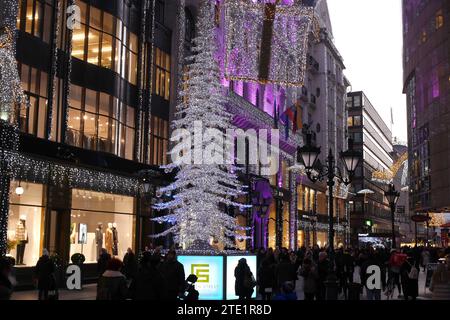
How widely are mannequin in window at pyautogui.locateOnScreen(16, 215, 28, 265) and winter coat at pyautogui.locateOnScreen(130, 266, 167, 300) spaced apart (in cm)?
1736

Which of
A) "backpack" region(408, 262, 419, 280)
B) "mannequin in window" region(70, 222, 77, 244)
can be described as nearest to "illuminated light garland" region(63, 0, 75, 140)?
"mannequin in window" region(70, 222, 77, 244)

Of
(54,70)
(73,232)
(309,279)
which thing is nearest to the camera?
(309,279)

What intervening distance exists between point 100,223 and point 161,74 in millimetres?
10849

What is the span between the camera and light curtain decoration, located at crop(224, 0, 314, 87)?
3641cm

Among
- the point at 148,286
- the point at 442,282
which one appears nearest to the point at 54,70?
the point at 442,282

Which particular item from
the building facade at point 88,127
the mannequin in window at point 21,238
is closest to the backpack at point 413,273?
the building facade at point 88,127

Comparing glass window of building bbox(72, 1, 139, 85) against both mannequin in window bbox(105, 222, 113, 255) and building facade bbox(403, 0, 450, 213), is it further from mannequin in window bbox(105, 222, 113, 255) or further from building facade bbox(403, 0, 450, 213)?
building facade bbox(403, 0, 450, 213)

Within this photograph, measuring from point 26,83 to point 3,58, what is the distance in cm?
252

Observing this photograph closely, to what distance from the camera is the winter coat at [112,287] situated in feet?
32.9

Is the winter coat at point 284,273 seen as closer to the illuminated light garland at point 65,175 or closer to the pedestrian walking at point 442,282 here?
the pedestrian walking at point 442,282

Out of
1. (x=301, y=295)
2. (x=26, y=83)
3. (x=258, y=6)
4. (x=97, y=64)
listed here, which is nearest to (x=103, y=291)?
(x=301, y=295)

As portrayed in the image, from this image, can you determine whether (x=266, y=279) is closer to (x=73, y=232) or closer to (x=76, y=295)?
(x=76, y=295)

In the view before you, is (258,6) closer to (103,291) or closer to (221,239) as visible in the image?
(221,239)

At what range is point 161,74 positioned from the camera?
38.4 m
